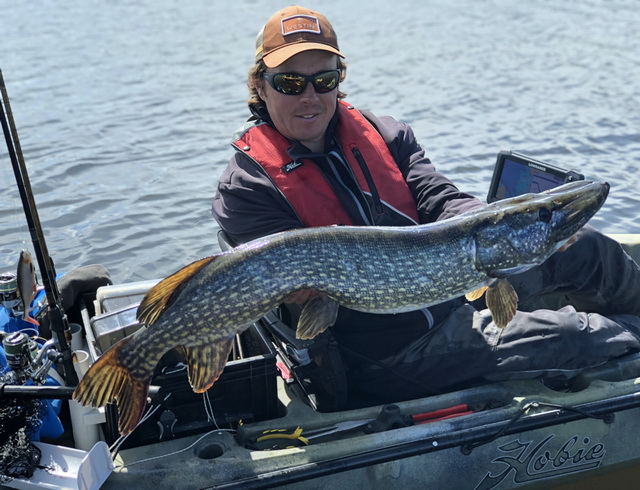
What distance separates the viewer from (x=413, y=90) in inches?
438

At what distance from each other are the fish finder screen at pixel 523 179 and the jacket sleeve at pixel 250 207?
1.56 m

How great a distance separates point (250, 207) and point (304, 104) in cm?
56

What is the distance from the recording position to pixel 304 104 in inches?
132

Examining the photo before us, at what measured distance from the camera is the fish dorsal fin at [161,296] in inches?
105

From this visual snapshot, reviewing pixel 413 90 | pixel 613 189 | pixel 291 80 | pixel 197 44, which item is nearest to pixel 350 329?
pixel 291 80

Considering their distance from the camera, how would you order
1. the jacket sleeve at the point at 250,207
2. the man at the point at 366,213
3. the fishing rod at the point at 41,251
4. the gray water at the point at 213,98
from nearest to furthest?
the fishing rod at the point at 41,251, the jacket sleeve at the point at 250,207, the man at the point at 366,213, the gray water at the point at 213,98

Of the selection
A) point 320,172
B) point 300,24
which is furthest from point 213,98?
point 320,172

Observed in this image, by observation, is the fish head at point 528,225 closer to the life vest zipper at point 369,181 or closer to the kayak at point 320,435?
the life vest zipper at point 369,181

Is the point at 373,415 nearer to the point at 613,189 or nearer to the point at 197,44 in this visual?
the point at 613,189

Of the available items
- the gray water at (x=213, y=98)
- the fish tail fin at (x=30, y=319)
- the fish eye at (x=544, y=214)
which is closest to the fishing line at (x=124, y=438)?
the fish tail fin at (x=30, y=319)

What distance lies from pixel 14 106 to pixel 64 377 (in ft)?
26.8

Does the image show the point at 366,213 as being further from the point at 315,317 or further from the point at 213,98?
the point at 213,98

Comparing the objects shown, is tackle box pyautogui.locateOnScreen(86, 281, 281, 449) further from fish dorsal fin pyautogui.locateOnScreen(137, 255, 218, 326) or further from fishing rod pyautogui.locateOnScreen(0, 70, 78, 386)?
fish dorsal fin pyautogui.locateOnScreen(137, 255, 218, 326)

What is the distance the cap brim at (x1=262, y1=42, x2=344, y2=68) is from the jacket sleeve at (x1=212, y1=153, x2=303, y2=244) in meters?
0.47
